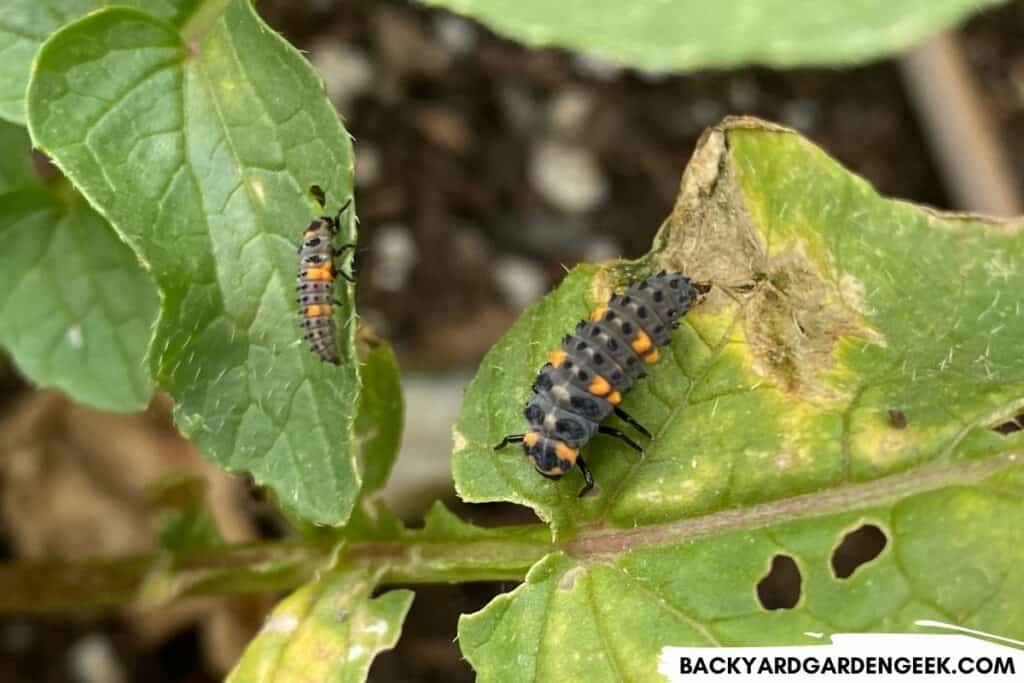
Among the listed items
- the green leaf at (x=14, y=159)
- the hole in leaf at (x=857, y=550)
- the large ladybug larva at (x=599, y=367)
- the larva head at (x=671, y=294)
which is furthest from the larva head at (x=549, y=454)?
the green leaf at (x=14, y=159)

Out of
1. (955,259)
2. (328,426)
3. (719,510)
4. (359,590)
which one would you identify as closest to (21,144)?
(328,426)

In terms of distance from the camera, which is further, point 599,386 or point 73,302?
point 73,302

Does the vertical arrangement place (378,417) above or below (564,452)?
below

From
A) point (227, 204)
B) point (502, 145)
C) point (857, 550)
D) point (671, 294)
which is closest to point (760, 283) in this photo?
point (671, 294)

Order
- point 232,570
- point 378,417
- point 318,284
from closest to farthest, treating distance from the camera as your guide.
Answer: point 318,284, point 378,417, point 232,570

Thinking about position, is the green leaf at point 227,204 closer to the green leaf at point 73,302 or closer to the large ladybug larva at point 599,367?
the large ladybug larva at point 599,367

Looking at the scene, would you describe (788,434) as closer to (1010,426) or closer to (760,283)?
(760,283)

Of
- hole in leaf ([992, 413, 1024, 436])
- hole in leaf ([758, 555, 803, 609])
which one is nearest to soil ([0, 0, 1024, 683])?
hole in leaf ([758, 555, 803, 609])

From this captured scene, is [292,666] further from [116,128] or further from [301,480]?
[116,128]
